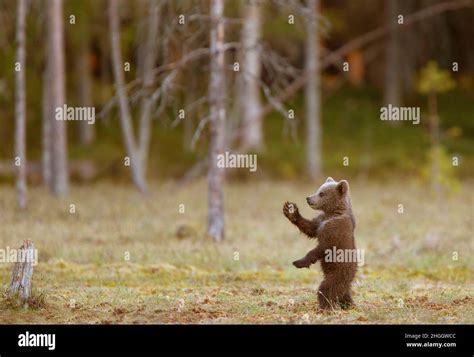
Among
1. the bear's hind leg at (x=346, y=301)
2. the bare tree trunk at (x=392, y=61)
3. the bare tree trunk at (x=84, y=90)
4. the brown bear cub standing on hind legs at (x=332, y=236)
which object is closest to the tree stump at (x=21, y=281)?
the brown bear cub standing on hind legs at (x=332, y=236)

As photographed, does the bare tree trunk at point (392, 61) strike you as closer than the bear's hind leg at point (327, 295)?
No

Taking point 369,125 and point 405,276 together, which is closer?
point 405,276

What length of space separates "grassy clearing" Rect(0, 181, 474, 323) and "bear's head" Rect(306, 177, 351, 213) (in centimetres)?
137

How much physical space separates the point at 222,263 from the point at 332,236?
5.42m

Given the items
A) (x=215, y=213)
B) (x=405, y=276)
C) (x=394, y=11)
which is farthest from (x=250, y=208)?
(x=394, y=11)

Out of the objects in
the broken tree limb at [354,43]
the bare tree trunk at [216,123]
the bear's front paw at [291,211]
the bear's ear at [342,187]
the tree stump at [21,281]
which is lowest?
the tree stump at [21,281]

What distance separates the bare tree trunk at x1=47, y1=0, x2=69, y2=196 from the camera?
27.4 metres

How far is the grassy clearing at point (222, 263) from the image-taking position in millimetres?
12062

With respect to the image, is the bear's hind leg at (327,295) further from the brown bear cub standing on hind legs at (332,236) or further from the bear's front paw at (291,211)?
the bear's front paw at (291,211)

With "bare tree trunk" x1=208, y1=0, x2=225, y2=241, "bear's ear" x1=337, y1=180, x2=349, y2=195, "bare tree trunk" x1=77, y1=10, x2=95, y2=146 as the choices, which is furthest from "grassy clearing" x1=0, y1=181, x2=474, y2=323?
"bare tree trunk" x1=77, y1=10, x2=95, y2=146
